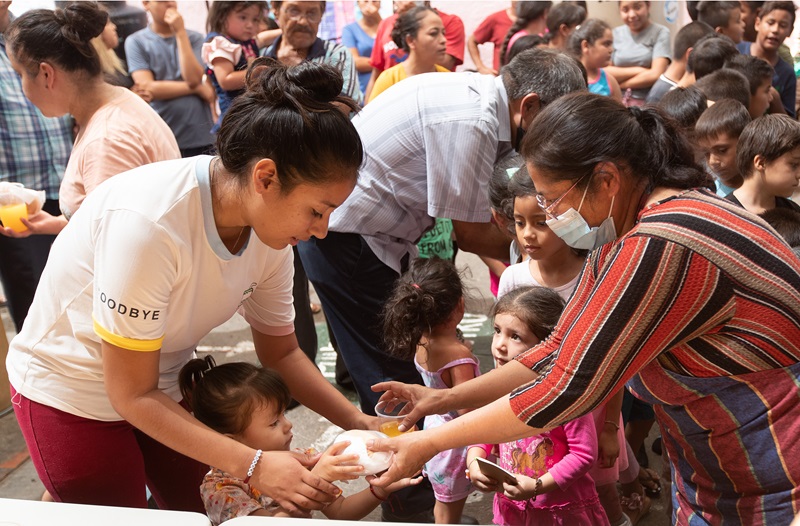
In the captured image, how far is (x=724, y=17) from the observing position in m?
6.04

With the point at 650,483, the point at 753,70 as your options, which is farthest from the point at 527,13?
the point at 650,483

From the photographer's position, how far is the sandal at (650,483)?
9.24 feet

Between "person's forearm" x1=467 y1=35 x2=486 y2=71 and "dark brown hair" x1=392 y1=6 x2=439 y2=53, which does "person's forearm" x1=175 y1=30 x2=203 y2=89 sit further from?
"person's forearm" x1=467 y1=35 x2=486 y2=71

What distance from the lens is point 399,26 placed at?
4.63 meters

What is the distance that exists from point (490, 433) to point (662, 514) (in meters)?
1.54

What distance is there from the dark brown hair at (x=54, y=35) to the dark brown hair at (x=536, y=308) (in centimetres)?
150

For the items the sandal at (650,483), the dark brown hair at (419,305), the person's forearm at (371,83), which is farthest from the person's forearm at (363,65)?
the sandal at (650,483)

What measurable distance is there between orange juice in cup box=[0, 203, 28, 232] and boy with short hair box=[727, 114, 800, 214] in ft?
8.67

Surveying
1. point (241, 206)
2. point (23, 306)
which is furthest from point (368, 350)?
point (23, 306)

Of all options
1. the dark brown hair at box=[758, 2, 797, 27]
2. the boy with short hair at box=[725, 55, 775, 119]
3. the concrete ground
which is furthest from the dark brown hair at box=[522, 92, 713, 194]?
the dark brown hair at box=[758, 2, 797, 27]

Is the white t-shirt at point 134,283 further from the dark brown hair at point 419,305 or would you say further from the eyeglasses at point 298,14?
the eyeglasses at point 298,14

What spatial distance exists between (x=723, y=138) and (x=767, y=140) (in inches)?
16.4

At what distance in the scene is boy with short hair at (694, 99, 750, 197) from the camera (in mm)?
3418

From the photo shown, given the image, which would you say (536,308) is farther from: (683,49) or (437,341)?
(683,49)
